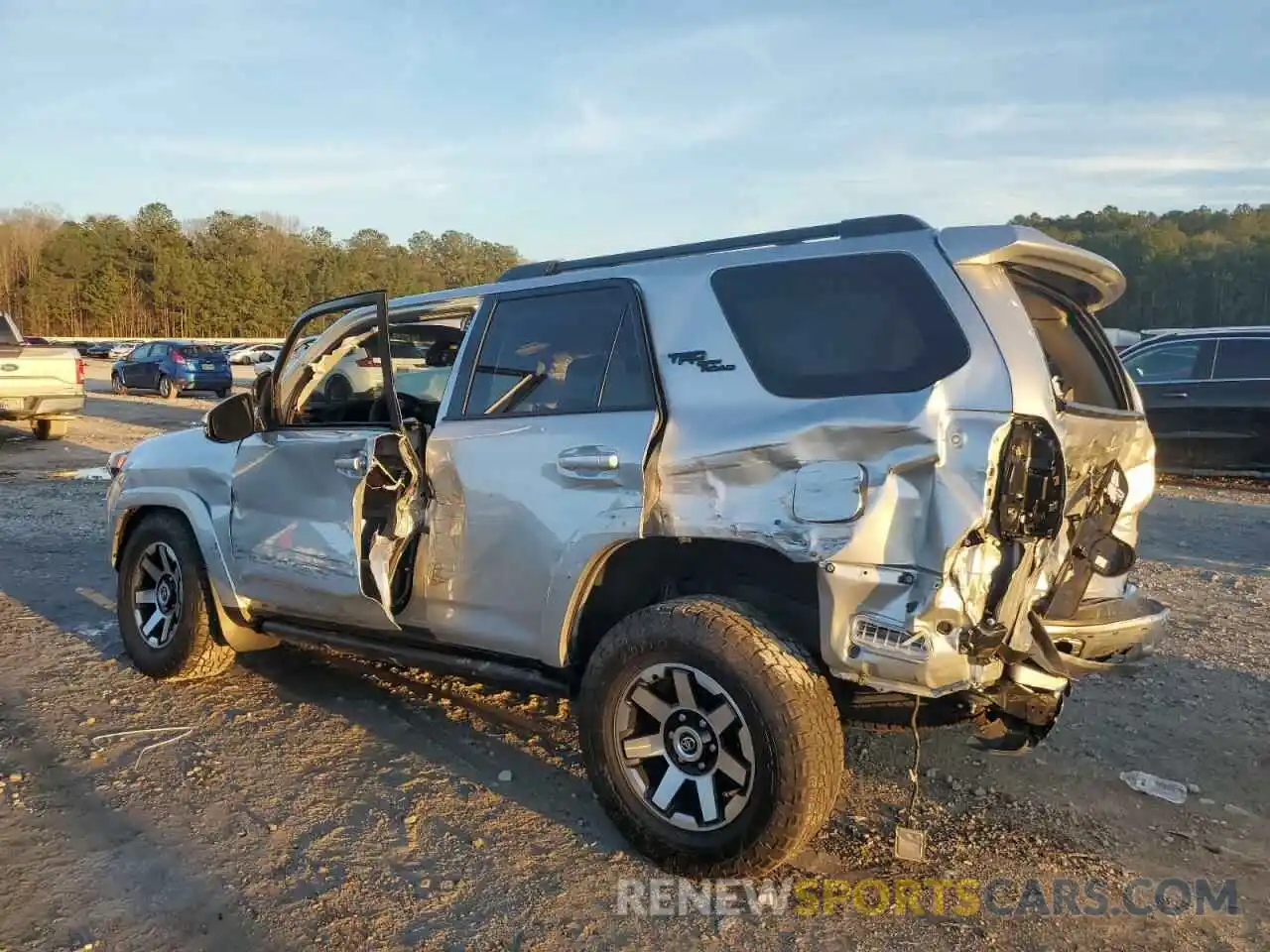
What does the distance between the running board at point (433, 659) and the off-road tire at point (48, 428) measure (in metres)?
13.3

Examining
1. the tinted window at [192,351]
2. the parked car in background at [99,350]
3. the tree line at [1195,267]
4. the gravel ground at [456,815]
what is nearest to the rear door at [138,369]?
the tinted window at [192,351]

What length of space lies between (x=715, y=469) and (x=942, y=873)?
147 centimetres

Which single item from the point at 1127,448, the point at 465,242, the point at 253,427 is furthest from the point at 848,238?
the point at 465,242

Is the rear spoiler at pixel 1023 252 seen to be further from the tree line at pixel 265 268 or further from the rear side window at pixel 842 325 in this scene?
the tree line at pixel 265 268

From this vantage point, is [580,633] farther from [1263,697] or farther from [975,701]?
[1263,697]

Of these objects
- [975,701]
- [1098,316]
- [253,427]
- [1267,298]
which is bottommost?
[975,701]

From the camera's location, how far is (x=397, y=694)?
187 inches

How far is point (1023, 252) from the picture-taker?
3.07 m

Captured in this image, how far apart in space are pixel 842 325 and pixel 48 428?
15.9 meters

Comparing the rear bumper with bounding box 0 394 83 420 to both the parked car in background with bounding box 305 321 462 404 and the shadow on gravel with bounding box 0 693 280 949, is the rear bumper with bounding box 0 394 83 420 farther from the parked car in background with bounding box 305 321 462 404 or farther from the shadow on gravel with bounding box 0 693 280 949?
the shadow on gravel with bounding box 0 693 280 949

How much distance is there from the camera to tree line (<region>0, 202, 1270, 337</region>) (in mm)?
63375

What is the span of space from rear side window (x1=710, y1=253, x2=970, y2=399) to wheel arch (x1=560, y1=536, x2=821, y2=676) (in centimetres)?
57

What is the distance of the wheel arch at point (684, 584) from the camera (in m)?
3.21

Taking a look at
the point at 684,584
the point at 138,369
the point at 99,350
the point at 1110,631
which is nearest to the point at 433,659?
the point at 684,584
